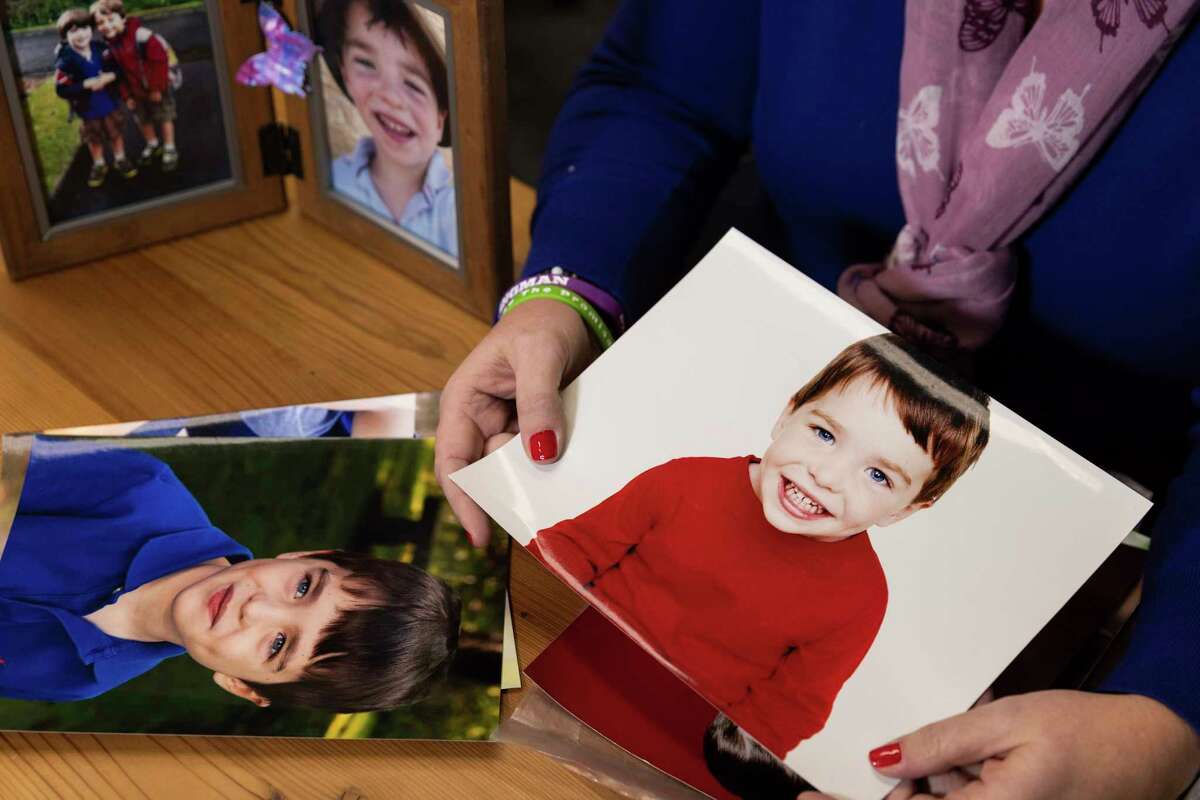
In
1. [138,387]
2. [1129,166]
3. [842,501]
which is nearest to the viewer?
[842,501]

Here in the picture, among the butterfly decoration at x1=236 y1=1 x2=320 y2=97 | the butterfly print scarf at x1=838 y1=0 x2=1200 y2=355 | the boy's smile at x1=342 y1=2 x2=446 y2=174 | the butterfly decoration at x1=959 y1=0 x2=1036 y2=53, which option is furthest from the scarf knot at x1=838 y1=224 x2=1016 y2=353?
the butterfly decoration at x1=236 y1=1 x2=320 y2=97

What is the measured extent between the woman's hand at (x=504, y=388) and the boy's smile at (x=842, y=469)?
125 mm

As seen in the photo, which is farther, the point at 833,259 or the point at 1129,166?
the point at 833,259

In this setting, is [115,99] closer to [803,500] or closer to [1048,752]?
[803,500]

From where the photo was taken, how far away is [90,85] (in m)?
0.81

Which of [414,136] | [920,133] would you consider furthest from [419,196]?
[920,133]

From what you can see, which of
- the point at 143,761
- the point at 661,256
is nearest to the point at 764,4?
the point at 661,256

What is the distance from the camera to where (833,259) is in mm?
904

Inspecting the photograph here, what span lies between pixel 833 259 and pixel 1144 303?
0.25 metres

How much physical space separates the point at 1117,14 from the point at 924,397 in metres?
0.27

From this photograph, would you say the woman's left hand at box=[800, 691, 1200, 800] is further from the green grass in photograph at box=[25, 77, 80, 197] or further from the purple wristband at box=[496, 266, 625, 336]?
the green grass in photograph at box=[25, 77, 80, 197]

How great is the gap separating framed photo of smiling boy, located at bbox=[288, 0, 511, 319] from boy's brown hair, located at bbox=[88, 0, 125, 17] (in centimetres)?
12

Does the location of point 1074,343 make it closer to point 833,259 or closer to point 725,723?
point 833,259

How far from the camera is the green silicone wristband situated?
2.43ft
